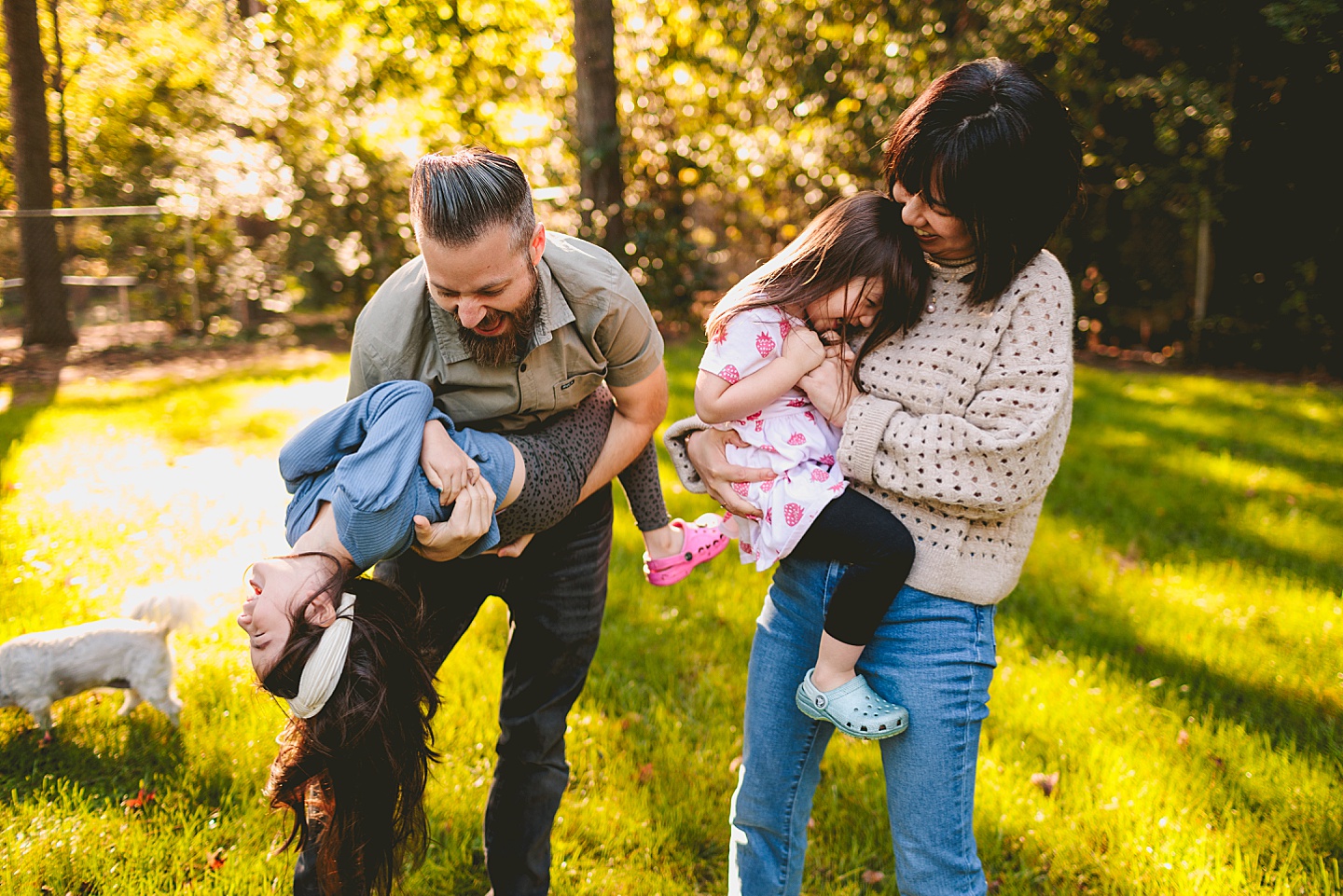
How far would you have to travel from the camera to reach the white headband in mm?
1616

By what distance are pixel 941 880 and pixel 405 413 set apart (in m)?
1.42

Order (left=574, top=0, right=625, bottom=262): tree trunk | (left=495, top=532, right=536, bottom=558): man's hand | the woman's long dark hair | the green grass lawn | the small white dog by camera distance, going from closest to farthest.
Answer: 1. the woman's long dark hair
2. (left=495, top=532, right=536, bottom=558): man's hand
3. the green grass lawn
4. the small white dog
5. (left=574, top=0, right=625, bottom=262): tree trunk

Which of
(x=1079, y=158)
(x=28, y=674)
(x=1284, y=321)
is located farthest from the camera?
(x=1284, y=321)

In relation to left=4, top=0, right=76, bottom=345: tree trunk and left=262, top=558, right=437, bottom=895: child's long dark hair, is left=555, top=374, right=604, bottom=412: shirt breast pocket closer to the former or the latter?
left=262, top=558, right=437, bottom=895: child's long dark hair

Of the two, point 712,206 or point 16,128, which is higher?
point 16,128

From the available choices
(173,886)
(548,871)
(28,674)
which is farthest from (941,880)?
(28,674)

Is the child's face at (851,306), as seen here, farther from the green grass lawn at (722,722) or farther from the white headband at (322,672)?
the green grass lawn at (722,722)

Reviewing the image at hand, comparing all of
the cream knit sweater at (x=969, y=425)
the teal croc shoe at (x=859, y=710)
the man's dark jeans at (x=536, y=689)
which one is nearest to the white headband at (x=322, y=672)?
the man's dark jeans at (x=536, y=689)

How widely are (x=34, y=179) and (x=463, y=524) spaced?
1109 cm

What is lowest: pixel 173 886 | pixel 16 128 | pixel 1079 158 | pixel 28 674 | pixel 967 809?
pixel 173 886

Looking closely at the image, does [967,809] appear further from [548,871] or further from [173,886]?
[173,886]

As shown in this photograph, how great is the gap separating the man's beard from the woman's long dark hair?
840 millimetres

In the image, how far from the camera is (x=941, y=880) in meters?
1.72

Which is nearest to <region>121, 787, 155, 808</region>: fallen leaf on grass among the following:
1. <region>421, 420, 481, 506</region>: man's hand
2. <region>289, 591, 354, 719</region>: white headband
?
<region>289, 591, 354, 719</region>: white headband
